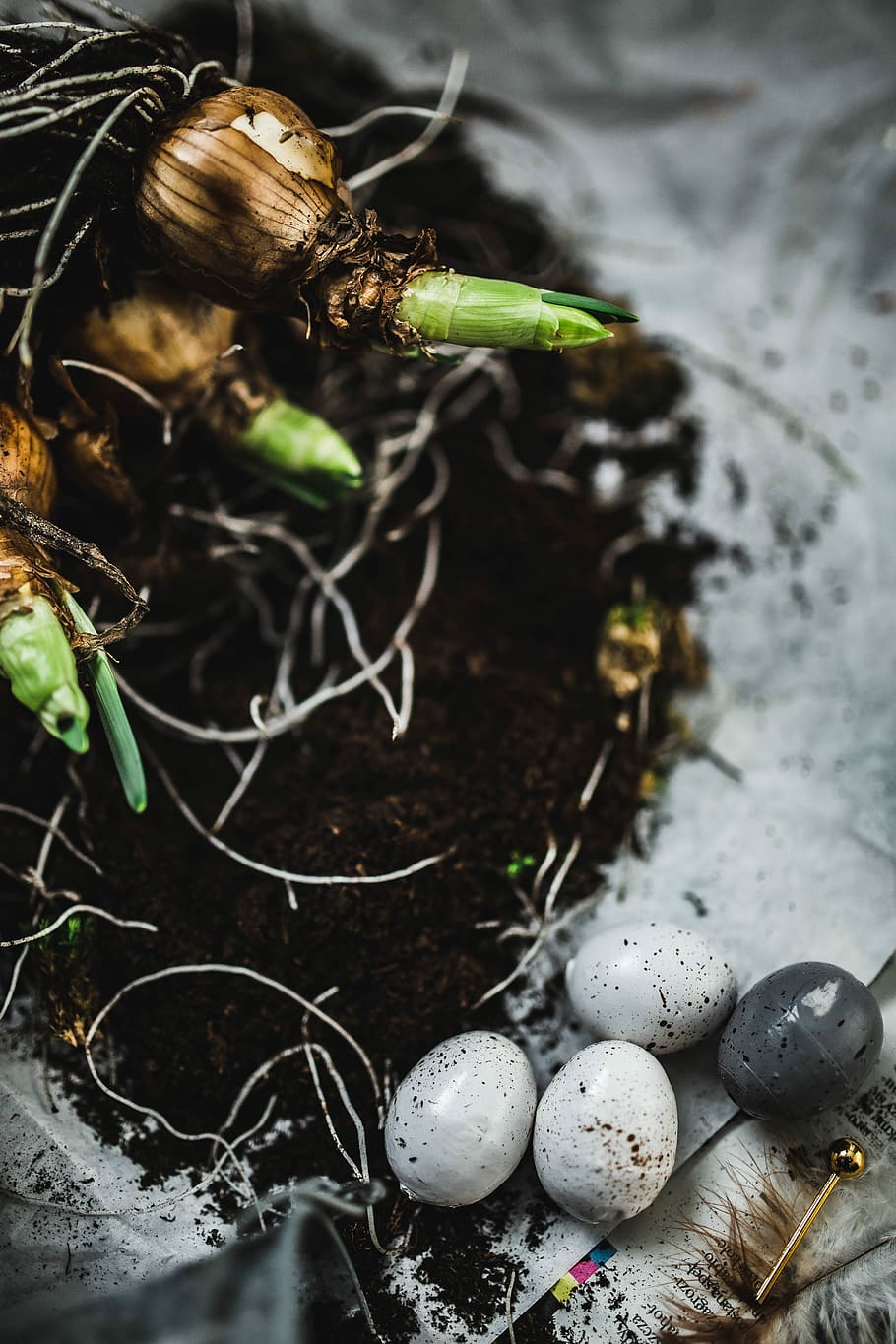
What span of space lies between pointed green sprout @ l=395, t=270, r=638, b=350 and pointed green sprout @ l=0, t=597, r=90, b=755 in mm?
313

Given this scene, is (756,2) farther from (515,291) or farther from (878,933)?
(878,933)

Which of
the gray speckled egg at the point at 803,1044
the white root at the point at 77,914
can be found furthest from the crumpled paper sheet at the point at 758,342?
the white root at the point at 77,914

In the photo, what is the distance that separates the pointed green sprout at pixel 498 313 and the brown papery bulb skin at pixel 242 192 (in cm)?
7

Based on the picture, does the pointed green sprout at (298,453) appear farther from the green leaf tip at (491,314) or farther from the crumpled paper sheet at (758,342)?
the crumpled paper sheet at (758,342)

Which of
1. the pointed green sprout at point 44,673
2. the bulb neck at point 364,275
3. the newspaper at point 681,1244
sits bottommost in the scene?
the newspaper at point 681,1244

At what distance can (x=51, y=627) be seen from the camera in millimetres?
615

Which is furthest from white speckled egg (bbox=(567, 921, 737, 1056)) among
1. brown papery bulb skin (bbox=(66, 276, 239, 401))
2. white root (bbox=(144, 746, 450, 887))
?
brown papery bulb skin (bbox=(66, 276, 239, 401))

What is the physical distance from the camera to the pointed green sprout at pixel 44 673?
60cm

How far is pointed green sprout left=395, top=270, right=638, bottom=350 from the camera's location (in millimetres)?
657

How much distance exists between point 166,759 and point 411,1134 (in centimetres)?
35

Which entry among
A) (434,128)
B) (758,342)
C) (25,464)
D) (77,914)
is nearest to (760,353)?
(758,342)

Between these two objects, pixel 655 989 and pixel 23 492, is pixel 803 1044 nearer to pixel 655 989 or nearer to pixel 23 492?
pixel 655 989

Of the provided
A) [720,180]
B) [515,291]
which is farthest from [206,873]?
[720,180]

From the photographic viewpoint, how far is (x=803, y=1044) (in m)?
0.68
